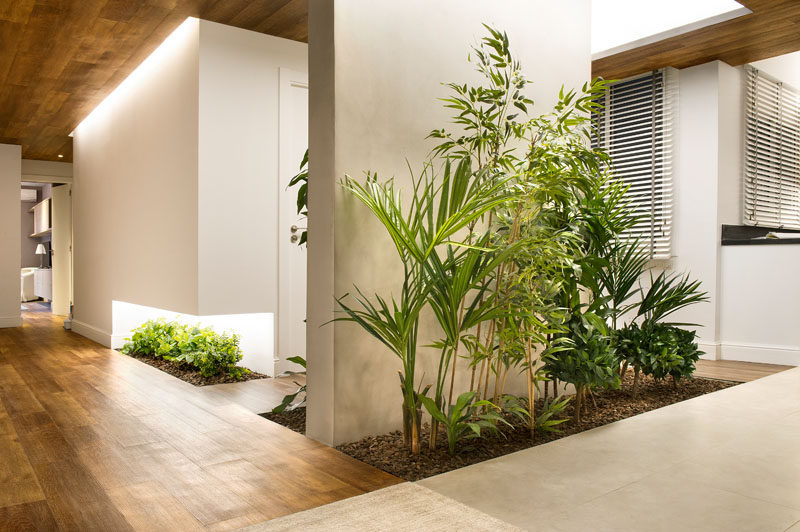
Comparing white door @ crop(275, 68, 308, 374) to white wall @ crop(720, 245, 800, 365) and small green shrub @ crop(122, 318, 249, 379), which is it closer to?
small green shrub @ crop(122, 318, 249, 379)

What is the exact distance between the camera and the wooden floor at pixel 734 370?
3947 mm

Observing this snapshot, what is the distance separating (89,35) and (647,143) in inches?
181

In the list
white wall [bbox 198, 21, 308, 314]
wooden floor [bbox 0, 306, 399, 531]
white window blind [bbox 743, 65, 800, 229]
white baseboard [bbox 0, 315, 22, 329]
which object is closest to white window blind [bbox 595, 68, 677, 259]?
white window blind [bbox 743, 65, 800, 229]

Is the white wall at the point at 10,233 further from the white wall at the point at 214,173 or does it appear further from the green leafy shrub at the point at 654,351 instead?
the green leafy shrub at the point at 654,351

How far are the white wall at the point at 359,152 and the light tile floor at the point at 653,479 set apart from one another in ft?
1.93

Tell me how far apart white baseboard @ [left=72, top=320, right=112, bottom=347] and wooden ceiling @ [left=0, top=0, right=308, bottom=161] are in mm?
2334

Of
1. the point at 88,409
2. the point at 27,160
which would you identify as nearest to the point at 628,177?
the point at 88,409

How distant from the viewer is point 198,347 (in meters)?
4.08

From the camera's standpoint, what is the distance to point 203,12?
3.80 meters

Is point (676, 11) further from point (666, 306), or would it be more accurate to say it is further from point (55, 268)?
point (55, 268)

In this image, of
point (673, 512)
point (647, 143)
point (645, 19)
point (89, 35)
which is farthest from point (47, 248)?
point (673, 512)

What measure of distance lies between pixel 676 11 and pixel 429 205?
3.71 metres

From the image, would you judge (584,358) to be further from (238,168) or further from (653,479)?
(238,168)

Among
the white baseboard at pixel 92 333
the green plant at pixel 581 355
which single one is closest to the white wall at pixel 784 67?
the green plant at pixel 581 355
